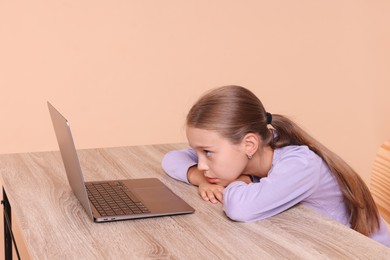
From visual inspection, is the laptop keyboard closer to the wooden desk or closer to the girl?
the wooden desk

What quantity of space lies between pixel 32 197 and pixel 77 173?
23 centimetres

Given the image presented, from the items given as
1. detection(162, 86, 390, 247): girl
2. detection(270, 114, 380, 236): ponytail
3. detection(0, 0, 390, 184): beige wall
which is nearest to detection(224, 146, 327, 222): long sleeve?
detection(162, 86, 390, 247): girl

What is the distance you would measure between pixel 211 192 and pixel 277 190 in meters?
0.20

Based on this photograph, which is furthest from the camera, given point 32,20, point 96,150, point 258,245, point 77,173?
point 32,20

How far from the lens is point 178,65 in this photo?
10.5 feet

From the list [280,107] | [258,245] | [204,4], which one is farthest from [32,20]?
[258,245]

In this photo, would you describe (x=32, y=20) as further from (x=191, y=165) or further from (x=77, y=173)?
(x=77, y=173)

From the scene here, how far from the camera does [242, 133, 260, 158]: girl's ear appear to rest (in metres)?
1.61

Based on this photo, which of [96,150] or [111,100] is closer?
[96,150]

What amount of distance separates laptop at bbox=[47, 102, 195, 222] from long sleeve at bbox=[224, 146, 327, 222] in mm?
112

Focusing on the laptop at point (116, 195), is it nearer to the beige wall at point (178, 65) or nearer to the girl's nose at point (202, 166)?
the girl's nose at point (202, 166)

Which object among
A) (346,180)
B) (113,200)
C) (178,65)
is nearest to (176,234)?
(113,200)

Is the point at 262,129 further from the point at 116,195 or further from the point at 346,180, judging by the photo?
the point at 116,195

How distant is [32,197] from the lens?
1606mm
